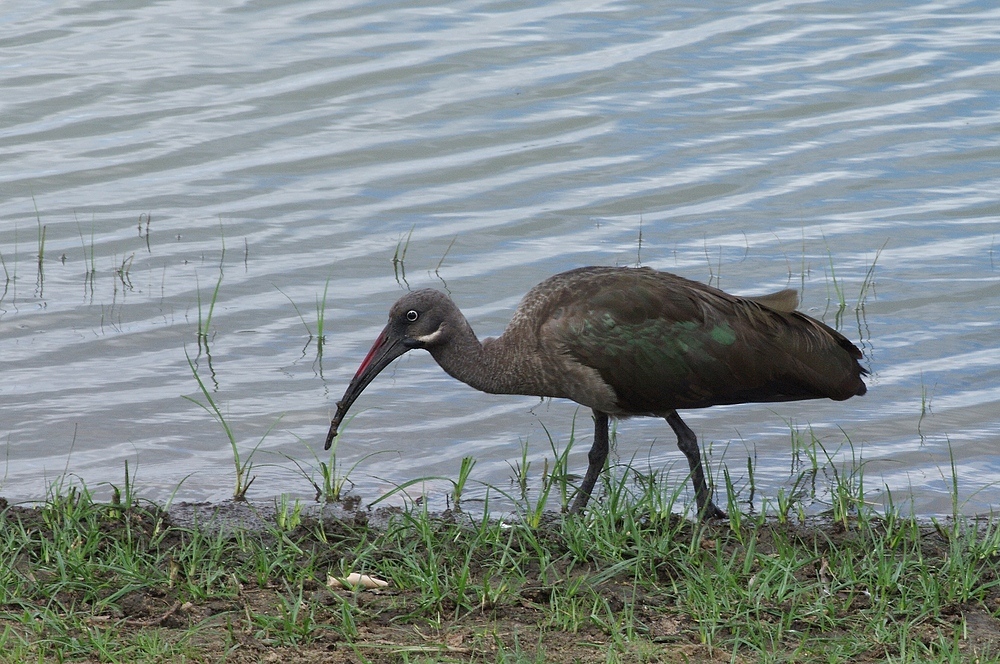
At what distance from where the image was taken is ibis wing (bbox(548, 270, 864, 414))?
580 cm

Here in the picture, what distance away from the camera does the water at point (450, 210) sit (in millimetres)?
7039

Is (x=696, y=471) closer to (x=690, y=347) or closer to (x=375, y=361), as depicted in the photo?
(x=690, y=347)

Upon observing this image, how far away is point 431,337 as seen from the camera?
5938 mm

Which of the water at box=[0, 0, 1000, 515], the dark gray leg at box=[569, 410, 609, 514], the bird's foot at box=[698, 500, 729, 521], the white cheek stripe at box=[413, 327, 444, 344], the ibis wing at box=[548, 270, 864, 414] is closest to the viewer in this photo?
the bird's foot at box=[698, 500, 729, 521]

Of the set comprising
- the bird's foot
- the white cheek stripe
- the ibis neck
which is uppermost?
the white cheek stripe

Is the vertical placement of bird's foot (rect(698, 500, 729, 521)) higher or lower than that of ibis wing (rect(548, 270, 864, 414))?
lower

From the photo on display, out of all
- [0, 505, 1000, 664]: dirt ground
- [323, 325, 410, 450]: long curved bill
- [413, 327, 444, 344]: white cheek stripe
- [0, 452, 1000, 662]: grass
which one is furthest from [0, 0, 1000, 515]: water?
[0, 505, 1000, 664]: dirt ground

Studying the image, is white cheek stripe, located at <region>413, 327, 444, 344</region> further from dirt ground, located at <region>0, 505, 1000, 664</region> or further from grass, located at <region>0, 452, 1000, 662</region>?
dirt ground, located at <region>0, 505, 1000, 664</region>

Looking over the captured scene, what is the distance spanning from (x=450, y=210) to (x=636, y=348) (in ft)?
13.9

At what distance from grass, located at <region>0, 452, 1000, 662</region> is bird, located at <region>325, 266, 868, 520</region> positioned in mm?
604

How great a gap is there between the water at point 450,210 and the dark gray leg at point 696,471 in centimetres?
59

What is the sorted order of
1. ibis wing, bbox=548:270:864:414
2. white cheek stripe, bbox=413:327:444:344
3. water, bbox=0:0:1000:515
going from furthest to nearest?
1. water, bbox=0:0:1000:515
2. white cheek stripe, bbox=413:327:444:344
3. ibis wing, bbox=548:270:864:414

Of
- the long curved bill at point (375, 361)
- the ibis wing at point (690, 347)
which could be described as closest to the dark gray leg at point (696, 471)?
the ibis wing at point (690, 347)

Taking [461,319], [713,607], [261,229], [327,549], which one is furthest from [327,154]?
[713,607]
